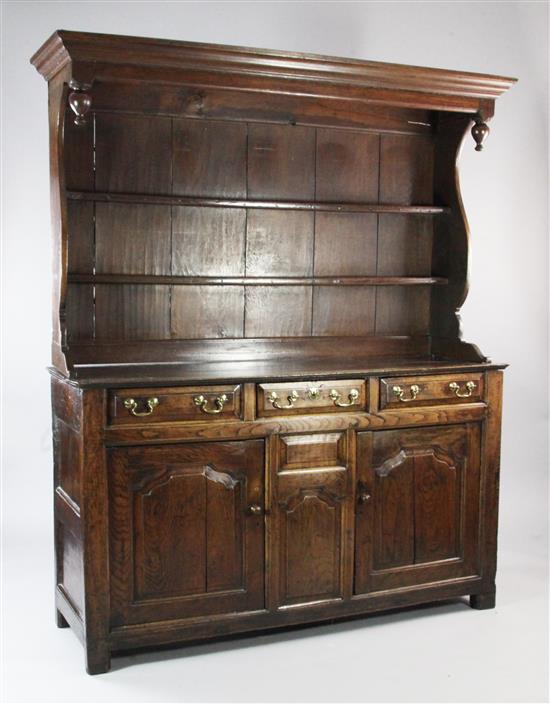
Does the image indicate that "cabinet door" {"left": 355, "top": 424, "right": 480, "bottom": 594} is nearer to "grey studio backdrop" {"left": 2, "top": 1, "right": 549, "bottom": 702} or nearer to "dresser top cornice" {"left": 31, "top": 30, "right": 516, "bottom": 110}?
"grey studio backdrop" {"left": 2, "top": 1, "right": 549, "bottom": 702}

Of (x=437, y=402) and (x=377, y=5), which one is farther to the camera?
(x=377, y=5)

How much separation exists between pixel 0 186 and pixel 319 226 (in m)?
1.50

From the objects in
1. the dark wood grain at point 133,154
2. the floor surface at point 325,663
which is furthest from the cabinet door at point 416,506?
the dark wood grain at point 133,154

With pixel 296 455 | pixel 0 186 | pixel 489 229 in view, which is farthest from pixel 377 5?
pixel 296 455

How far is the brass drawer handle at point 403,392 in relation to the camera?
13.2 feet

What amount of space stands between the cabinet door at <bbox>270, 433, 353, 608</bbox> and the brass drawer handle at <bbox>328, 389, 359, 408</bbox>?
121 millimetres

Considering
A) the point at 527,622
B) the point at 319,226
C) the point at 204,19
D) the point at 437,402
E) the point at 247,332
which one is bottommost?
the point at 527,622

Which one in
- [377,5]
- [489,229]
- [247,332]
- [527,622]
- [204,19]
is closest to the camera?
[527,622]

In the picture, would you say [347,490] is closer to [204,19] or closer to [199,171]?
[199,171]

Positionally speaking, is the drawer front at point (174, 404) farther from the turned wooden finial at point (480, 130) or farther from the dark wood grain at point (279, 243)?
the turned wooden finial at point (480, 130)

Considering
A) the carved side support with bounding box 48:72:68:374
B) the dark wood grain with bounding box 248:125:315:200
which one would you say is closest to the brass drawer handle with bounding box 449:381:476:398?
the dark wood grain with bounding box 248:125:315:200

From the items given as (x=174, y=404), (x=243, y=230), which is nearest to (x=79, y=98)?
(x=243, y=230)

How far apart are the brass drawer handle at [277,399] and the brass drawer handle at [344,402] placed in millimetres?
151

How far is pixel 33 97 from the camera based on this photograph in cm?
459
